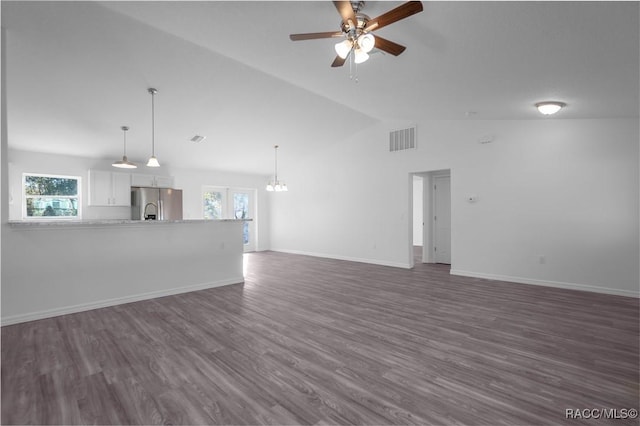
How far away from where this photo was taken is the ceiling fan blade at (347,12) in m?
2.14

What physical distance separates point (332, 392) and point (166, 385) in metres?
1.17

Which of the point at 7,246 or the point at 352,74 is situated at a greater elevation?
the point at 352,74

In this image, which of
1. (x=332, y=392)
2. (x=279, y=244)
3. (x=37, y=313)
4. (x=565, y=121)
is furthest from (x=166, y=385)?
(x=279, y=244)

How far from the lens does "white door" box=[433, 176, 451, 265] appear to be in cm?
718

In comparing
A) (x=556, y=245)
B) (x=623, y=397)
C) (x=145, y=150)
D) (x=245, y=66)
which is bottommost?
Result: (x=623, y=397)

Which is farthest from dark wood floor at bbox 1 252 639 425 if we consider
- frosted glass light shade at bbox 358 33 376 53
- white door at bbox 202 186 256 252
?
white door at bbox 202 186 256 252

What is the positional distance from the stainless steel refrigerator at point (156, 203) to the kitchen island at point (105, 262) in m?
2.43

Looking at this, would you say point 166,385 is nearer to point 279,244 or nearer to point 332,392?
point 332,392

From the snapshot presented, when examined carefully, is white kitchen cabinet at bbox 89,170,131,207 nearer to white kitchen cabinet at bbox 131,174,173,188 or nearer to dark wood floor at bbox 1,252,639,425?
white kitchen cabinet at bbox 131,174,173,188

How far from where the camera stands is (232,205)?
9.35 meters

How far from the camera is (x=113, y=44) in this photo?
3502mm

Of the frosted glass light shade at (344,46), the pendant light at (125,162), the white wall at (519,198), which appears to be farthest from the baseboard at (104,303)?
the frosted glass light shade at (344,46)

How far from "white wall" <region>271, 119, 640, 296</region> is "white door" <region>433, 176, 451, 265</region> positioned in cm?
105

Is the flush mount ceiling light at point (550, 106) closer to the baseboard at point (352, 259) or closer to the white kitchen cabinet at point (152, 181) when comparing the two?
the baseboard at point (352, 259)
